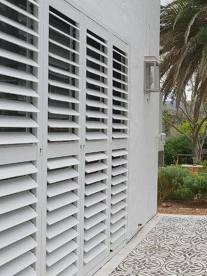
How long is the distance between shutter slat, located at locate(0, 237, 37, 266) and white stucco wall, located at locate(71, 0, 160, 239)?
261 centimetres

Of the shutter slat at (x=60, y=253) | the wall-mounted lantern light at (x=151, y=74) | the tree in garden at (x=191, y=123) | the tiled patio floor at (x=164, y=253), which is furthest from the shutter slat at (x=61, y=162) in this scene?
the tree in garden at (x=191, y=123)

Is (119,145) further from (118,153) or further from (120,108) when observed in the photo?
(120,108)

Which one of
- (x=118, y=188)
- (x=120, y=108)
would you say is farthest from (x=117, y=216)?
(x=120, y=108)

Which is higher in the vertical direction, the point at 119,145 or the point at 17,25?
the point at 17,25

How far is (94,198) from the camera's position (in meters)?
4.51

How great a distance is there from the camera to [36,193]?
10.5ft

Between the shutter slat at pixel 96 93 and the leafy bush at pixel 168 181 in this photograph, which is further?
the leafy bush at pixel 168 181

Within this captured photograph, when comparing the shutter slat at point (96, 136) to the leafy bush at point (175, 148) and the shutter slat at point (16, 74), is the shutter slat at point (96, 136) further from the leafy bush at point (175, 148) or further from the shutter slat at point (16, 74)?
the leafy bush at point (175, 148)

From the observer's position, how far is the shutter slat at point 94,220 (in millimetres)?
4289

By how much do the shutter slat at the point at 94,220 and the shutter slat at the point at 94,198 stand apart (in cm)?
18

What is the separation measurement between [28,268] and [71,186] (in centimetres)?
92

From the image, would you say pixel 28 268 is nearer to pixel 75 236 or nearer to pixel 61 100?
pixel 75 236

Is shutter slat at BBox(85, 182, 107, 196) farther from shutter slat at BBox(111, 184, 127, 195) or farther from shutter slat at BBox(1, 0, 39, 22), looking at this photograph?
shutter slat at BBox(1, 0, 39, 22)

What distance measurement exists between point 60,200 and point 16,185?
79 centimetres
